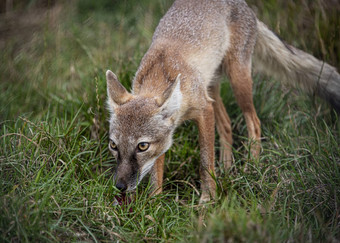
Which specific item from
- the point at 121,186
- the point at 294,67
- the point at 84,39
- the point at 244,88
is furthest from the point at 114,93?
the point at 84,39

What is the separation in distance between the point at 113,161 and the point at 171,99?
4.66 feet

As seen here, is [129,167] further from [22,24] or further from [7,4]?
[7,4]

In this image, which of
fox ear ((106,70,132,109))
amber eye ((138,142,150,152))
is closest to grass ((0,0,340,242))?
amber eye ((138,142,150,152))

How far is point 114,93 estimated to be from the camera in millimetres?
4105

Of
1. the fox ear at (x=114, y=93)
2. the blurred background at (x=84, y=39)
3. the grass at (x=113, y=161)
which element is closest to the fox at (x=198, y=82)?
the fox ear at (x=114, y=93)

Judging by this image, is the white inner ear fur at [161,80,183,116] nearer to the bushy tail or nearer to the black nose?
the black nose

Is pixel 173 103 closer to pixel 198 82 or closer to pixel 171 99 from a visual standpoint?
pixel 171 99

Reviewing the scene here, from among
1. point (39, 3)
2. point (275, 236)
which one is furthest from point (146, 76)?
point (39, 3)

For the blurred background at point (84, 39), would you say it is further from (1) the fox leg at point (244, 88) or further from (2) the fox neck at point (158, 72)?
(1) the fox leg at point (244, 88)

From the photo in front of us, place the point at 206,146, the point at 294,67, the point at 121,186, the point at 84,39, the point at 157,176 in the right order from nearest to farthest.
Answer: the point at 121,186, the point at 157,176, the point at 206,146, the point at 294,67, the point at 84,39

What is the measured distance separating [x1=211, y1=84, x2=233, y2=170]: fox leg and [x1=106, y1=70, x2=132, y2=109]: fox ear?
5.69ft

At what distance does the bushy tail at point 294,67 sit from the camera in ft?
16.6

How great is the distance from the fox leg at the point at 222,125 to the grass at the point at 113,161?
200 millimetres

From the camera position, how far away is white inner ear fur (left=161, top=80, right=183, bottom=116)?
12.9 ft
